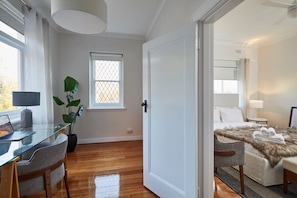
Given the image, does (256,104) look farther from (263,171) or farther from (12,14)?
(12,14)

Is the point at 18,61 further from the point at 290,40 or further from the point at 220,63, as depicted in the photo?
the point at 290,40

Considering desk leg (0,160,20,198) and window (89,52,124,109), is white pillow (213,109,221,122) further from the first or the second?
desk leg (0,160,20,198)

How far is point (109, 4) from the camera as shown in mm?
2738

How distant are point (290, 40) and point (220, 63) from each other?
1655 millimetres

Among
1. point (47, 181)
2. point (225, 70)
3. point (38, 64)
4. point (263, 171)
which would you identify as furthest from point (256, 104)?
point (38, 64)

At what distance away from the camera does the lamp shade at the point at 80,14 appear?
1212 millimetres

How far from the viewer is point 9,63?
2260 millimetres

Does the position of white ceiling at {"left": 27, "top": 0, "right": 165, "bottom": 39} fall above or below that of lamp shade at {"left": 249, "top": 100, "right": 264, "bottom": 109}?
above

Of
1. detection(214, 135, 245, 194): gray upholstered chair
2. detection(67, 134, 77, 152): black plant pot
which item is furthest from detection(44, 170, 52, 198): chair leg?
detection(67, 134, 77, 152): black plant pot

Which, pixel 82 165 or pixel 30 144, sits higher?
pixel 30 144

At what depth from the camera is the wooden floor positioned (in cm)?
191

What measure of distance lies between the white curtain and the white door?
5.48ft

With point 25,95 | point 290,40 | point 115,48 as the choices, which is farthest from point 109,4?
point 290,40

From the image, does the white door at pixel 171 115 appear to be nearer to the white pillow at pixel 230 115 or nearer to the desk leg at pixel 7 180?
the desk leg at pixel 7 180
